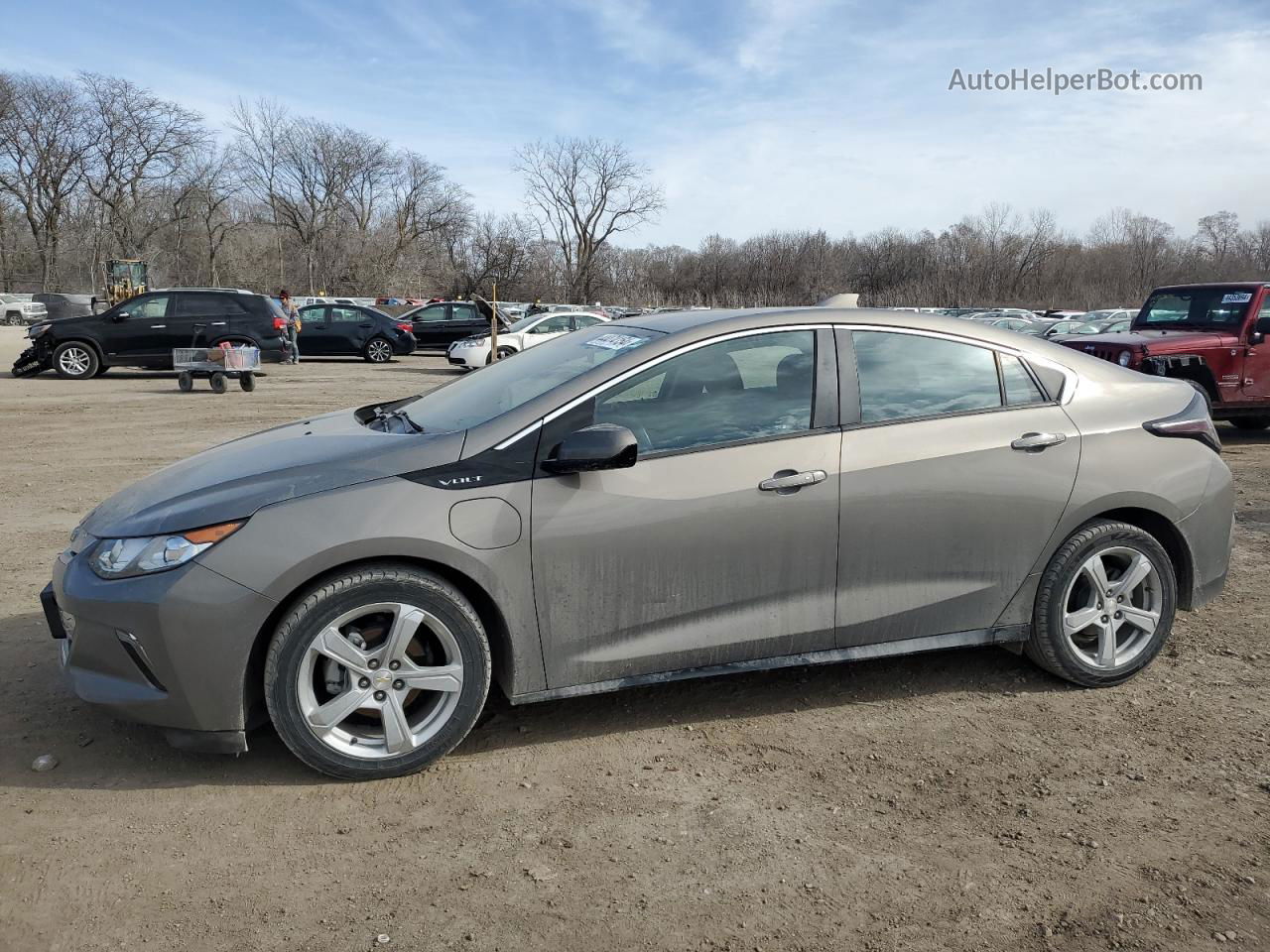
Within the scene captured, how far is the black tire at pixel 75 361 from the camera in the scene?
1948cm

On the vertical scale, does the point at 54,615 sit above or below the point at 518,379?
below

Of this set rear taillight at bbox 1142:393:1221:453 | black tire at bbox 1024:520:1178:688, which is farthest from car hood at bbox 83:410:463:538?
rear taillight at bbox 1142:393:1221:453

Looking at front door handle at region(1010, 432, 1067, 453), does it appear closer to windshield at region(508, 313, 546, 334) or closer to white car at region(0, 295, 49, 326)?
windshield at region(508, 313, 546, 334)

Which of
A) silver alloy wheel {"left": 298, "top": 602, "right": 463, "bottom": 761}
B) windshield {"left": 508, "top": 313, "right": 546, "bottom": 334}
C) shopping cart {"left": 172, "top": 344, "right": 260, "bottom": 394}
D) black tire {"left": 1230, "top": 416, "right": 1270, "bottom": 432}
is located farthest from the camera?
windshield {"left": 508, "top": 313, "right": 546, "bottom": 334}

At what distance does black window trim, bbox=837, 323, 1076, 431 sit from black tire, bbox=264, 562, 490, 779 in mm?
1626

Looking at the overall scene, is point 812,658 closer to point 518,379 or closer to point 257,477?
point 518,379

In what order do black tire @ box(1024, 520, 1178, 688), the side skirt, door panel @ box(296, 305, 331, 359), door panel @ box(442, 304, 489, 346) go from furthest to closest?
door panel @ box(442, 304, 489, 346)
door panel @ box(296, 305, 331, 359)
black tire @ box(1024, 520, 1178, 688)
the side skirt

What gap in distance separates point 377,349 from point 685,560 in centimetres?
2485

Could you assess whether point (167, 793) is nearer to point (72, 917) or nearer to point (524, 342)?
point (72, 917)

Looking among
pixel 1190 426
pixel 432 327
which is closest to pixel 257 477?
pixel 1190 426

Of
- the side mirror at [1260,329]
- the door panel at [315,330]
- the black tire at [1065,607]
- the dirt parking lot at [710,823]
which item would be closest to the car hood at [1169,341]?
the side mirror at [1260,329]

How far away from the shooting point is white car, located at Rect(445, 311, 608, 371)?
78.4 ft

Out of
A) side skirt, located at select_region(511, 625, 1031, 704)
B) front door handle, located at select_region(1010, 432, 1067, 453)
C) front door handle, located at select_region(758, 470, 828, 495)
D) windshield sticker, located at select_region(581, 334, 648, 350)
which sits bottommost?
side skirt, located at select_region(511, 625, 1031, 704)

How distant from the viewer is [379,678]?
11.2 feet
